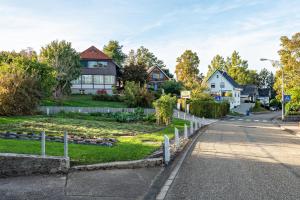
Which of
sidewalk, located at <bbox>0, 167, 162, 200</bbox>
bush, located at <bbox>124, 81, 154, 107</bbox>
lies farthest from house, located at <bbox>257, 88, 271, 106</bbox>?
sidewalk, located at <bbox>0, 167, 162, 200</bbox>

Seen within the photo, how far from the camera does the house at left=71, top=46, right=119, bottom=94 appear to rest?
67188mm

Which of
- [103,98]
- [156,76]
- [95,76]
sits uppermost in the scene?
[156,76]

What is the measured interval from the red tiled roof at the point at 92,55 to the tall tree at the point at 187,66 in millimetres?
36790

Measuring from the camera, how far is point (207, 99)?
196 ft

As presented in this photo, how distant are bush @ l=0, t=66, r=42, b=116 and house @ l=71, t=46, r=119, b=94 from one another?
123ft

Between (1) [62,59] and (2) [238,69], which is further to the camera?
(2) [238,69]

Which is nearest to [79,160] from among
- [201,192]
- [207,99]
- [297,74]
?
[201,192]

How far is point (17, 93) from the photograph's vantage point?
2788cm

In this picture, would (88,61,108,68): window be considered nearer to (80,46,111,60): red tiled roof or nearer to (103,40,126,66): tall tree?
(80,46,111,60): red tiled roof

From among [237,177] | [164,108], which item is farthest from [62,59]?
[237,177]

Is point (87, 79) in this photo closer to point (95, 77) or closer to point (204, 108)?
point (95, 77)

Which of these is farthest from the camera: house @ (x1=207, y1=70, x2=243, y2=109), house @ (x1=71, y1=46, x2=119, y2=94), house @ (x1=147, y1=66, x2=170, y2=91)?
house @ (x1=207, y1=70, x2=243, y2=109)

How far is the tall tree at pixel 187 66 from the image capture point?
10188cm

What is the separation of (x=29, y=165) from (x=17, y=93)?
19.6 m
